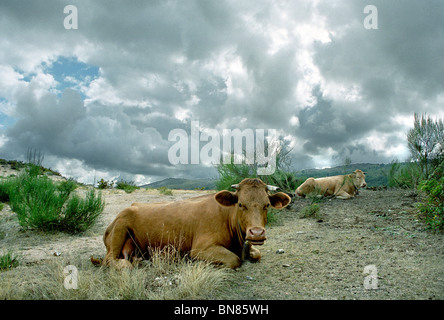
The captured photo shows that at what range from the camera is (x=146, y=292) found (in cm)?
351

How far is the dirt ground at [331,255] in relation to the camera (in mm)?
3588

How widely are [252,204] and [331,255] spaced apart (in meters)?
1.92

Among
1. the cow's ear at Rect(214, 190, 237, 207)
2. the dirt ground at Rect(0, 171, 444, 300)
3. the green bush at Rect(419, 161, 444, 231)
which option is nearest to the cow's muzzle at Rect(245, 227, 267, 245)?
the dirt ground at Rect(0, 171, 444, 300)

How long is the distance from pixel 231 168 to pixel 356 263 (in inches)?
313

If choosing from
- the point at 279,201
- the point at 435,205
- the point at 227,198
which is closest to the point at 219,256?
the point at 227,198

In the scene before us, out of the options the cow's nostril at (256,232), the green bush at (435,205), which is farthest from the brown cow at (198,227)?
the green bush at (435,205)

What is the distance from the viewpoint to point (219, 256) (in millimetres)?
4453

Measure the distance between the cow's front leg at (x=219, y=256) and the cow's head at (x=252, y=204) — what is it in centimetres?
41

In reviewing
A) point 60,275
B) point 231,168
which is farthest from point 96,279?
point 231,168

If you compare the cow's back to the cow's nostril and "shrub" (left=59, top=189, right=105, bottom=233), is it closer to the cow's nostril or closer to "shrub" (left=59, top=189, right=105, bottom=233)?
the cow's nostril

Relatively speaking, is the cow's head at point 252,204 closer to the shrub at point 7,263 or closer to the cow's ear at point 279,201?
the cow's ear at point 279,201

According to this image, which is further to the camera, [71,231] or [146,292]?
[71,231]
